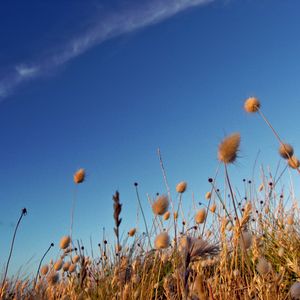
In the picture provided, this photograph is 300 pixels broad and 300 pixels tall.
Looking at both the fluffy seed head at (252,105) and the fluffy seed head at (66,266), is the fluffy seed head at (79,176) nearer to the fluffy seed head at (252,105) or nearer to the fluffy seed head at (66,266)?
the fluffy seed head at (66,266)

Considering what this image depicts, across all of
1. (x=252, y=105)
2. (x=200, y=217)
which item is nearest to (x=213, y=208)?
(x=200, y=217)

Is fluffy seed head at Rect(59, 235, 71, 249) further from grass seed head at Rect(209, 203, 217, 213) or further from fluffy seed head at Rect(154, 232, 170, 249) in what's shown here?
fluffy seed head at Rect(154, 232, 170, 249)

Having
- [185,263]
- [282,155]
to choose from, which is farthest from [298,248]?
[185,263]

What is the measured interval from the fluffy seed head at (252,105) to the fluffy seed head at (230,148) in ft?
5.36

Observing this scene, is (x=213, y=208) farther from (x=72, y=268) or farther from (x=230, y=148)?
(x=230, y=148)

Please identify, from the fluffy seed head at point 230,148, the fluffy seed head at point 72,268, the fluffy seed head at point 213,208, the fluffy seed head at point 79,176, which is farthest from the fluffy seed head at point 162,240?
the fluffy seed head at point 79,176

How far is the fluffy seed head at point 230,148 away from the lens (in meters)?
2.53

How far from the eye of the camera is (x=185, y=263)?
3.45 ft

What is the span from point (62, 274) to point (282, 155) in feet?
8.75

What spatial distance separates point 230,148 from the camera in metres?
2.53

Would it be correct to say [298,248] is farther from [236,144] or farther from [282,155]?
[236,144]

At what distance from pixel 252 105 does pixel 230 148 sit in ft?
5.56

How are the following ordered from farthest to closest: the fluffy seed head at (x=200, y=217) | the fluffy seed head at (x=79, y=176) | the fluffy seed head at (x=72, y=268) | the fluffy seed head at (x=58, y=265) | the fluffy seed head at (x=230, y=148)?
the fluffy seed head at (x=79, y=176), the fluffy seed head at (x=58, y=265), the fluffy seed head at (x=72, y=268), the fluffy seed head at (x=200, y=217), the fluffy seed head at (x=230, y=148)

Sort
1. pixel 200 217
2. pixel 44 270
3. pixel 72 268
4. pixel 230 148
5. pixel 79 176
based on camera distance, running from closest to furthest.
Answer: pixel 230 148 < pixel 200 217 < pixel 72 268 < pixel 44 270 < pixel 79 176
